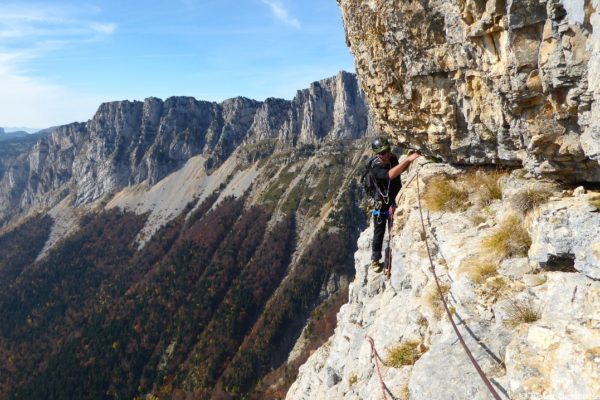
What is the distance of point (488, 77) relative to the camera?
30.8 feet

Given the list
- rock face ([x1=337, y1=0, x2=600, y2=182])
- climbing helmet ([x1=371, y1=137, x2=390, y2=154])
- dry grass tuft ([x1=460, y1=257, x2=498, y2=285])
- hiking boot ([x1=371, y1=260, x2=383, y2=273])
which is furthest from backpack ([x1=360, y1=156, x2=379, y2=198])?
dry grass tuft ([x1=460, y1=257, x2=498, y2=285])

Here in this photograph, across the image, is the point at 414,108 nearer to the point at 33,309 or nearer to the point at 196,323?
the point at 196,323

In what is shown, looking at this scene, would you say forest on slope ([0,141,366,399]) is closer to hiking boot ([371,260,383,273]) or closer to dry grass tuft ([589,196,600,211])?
hiking boot ([371,260,383,273])

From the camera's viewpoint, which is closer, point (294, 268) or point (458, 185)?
point (458, 185)

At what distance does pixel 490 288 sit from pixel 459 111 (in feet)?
20.2

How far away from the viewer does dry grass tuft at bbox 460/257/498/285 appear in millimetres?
8172

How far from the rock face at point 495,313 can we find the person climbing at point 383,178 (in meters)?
1.23

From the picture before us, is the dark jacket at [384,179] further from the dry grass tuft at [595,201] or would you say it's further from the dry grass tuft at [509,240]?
the dry grass tuft at [595,201]

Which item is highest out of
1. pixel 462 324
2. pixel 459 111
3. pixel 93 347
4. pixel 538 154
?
pixel 459 111

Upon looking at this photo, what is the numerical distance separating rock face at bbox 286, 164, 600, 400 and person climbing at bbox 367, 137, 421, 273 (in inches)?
48.4

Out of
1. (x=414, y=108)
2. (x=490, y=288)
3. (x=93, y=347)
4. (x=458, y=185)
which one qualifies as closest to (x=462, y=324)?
(x=490, y=288)

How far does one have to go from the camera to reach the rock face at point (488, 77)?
6.86 metres

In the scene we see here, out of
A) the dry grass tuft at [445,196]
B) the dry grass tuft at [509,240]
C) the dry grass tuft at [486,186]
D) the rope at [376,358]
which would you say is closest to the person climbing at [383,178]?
the dry grass tuft at [445,196]

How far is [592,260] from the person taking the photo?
19.9 ft
